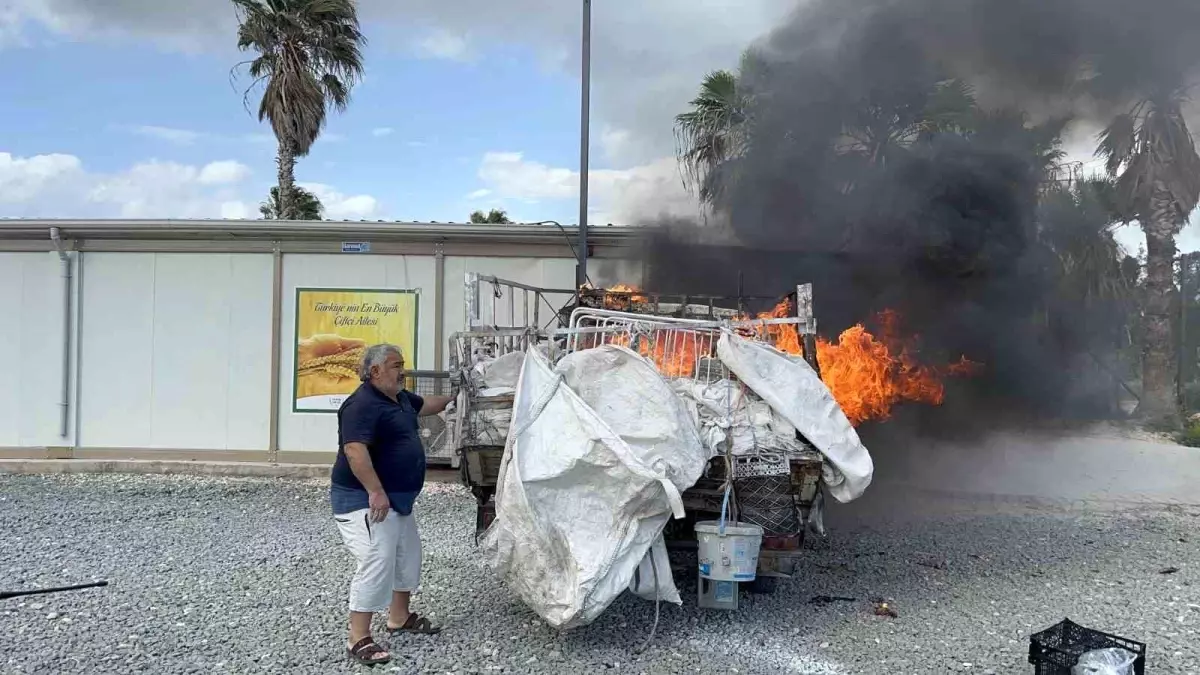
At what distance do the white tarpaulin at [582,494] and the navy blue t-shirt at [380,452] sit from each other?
521mm

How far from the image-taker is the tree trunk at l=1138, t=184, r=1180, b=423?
11406 millimetres

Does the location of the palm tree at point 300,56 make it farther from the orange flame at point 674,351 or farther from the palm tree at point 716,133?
the orange flame at point 674,351

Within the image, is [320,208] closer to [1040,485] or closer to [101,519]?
[101,519]

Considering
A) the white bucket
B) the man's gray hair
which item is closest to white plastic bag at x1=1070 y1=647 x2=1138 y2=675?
the white bucket

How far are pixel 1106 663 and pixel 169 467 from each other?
10021mm

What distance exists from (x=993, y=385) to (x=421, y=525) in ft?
21.0

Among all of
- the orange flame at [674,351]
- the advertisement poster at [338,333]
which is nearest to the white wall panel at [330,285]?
the advertisement poster at [338,333]

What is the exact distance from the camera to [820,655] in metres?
4.43

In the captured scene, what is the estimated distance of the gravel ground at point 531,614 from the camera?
14.2 feet

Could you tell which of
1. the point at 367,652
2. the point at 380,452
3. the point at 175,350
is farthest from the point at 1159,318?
the point at 175,350

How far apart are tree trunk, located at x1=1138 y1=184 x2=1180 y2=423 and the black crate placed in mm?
8850

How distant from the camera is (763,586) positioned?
17.8ft

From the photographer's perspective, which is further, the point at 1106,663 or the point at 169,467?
the point at 169,467

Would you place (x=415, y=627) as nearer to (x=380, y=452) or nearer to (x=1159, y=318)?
(x=380, y=452)
